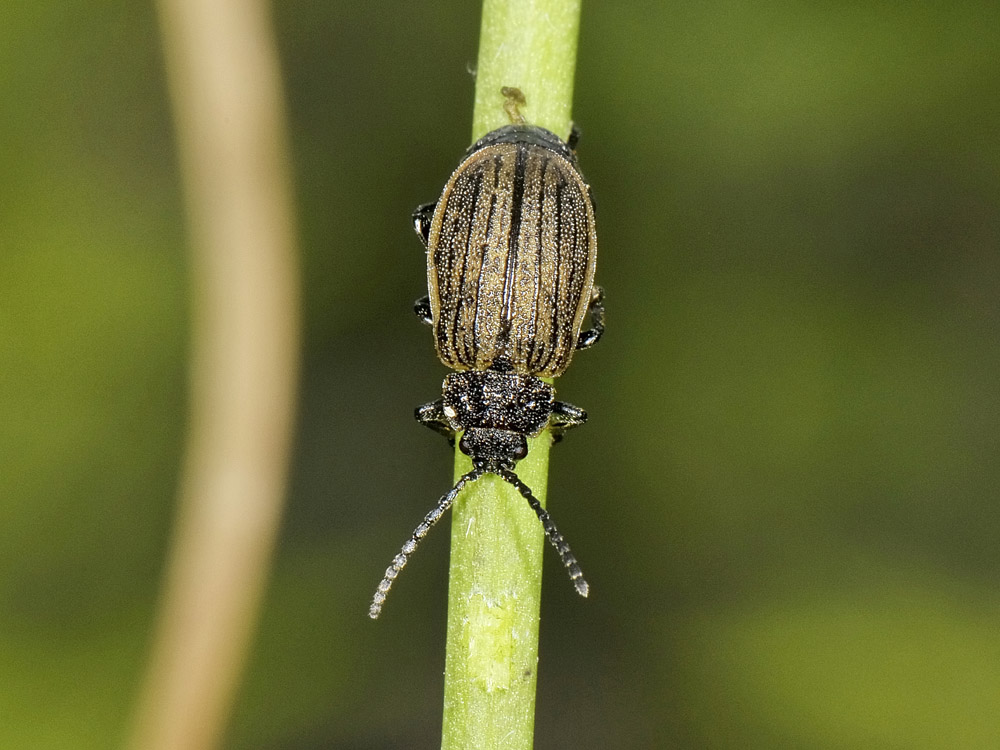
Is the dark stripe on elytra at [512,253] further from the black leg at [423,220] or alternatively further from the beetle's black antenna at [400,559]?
the beetle's black antenna at [400,559]

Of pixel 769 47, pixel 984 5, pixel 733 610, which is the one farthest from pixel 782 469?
pixel 984 5

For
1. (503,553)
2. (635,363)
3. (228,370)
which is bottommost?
(503,553)

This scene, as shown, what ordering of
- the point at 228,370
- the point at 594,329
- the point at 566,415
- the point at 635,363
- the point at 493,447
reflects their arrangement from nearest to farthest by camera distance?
the point at 493,447, the point at 566,415, the point at 594,329, the point at 228,370, the point at 635,363

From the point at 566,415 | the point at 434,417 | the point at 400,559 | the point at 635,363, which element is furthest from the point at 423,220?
the point at 635,363

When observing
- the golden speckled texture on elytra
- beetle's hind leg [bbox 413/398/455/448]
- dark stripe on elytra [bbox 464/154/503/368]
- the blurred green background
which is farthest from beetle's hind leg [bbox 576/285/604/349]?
the blurred green background

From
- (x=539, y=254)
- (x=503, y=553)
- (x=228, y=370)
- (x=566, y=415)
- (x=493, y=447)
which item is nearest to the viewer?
(x=503, y=553)

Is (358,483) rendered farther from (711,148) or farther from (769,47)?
(769,47)

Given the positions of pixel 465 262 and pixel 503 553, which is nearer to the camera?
pixel 503 553

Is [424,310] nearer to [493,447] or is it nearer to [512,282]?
[512,282]
